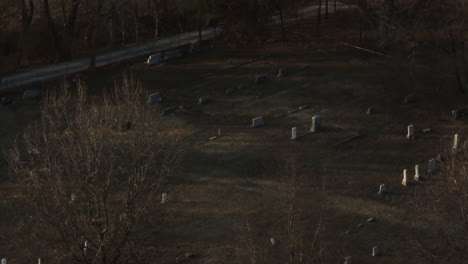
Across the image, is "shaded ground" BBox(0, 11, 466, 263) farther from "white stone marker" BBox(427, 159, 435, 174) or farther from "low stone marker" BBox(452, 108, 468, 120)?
"white stone marker" BBox(427, 159, 435, 174)

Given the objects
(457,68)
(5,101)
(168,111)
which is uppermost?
(457,68)

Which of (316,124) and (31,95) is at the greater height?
(31,95)

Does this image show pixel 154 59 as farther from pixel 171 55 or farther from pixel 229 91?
pixel 229 91

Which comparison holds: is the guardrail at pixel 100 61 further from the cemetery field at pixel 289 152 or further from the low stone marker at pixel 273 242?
the low stone marker at pixel 273 242

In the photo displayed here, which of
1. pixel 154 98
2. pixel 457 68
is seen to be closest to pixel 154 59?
pixel 154 98

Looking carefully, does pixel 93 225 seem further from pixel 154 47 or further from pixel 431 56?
pixel 154 47

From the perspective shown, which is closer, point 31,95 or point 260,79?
point 260,79

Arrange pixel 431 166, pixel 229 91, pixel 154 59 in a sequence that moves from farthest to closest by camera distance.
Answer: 1. pixel 154 59
2. pixel 229 91
3. pixel 431 166
